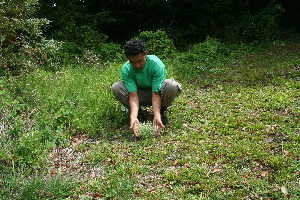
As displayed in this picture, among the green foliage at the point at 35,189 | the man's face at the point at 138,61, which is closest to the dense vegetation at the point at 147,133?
the green foliage at the point at 35,189

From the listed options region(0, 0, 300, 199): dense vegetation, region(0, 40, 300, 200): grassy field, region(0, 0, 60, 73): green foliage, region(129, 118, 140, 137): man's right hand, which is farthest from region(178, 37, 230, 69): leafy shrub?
region(129, 118, 140, 137): man's right hand

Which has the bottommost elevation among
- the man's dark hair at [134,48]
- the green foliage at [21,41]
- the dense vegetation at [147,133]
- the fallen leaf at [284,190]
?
the fallen leaf at [284,190]

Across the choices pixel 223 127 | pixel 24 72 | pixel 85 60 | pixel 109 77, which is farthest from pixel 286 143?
→ pixel 85 60

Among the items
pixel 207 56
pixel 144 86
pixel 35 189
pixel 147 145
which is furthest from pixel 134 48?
pixel 207 56

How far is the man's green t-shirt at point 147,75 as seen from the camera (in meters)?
3.85

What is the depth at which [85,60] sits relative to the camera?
Answer: 8.21m

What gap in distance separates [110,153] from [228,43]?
28.5 feet

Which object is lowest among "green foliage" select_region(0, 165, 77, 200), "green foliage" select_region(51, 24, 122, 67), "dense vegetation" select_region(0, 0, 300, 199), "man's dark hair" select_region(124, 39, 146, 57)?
"green foliage" select_region(0, 165, 77, 200)

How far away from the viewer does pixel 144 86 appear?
414cm

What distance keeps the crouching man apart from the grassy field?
0.96 feet

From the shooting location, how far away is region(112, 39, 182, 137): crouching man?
3735mm

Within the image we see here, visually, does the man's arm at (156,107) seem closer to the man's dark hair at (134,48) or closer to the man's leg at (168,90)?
the man's leg at (168,90)

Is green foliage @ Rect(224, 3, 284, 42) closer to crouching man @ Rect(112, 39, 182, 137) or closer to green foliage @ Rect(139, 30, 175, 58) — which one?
green foliage @ Rect(139, 30, 175, 58)

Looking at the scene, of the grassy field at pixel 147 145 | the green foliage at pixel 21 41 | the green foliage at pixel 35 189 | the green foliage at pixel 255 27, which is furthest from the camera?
the green foliage at pixel 255 27
